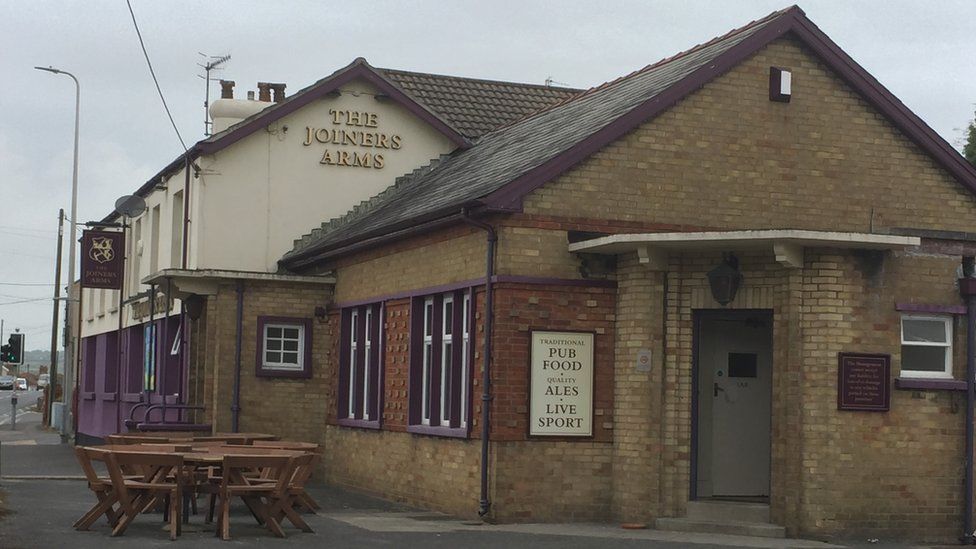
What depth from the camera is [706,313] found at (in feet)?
58.5

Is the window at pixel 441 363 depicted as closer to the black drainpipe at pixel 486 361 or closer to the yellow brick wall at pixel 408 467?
the yellow brick wall at pixel 408 467

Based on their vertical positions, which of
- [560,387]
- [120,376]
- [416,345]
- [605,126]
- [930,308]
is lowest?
[560,387]

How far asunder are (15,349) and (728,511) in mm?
27890

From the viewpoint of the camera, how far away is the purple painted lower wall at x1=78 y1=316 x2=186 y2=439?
28.4 metres

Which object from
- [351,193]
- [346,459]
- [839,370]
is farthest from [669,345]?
[351,193]

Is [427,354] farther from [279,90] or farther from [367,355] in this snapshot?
[279,90]

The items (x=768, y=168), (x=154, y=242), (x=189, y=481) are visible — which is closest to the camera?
(x=189, y=481)

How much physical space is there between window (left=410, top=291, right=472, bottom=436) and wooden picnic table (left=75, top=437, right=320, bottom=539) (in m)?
2.90

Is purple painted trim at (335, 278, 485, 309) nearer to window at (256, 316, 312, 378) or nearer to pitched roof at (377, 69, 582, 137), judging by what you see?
window at (256, 316, 312, 378)

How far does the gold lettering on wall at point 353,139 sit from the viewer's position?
27.1 m

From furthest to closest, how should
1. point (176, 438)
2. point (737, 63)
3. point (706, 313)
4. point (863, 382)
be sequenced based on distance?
point (176, 438)
point (737, 63)
point (706, 313)
point (863, 382)

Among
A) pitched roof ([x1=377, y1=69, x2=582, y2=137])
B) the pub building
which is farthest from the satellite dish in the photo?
the pub building

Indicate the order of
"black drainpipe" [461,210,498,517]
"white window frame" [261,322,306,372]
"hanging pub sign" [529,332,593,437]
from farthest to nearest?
1. "white window frame" [261,322,306,372]
2. "hanging pub sign" [529,332,593,437]
3. "black drainpipe" [461,210,498,517]

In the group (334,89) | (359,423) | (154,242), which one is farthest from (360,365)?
(154,242)
